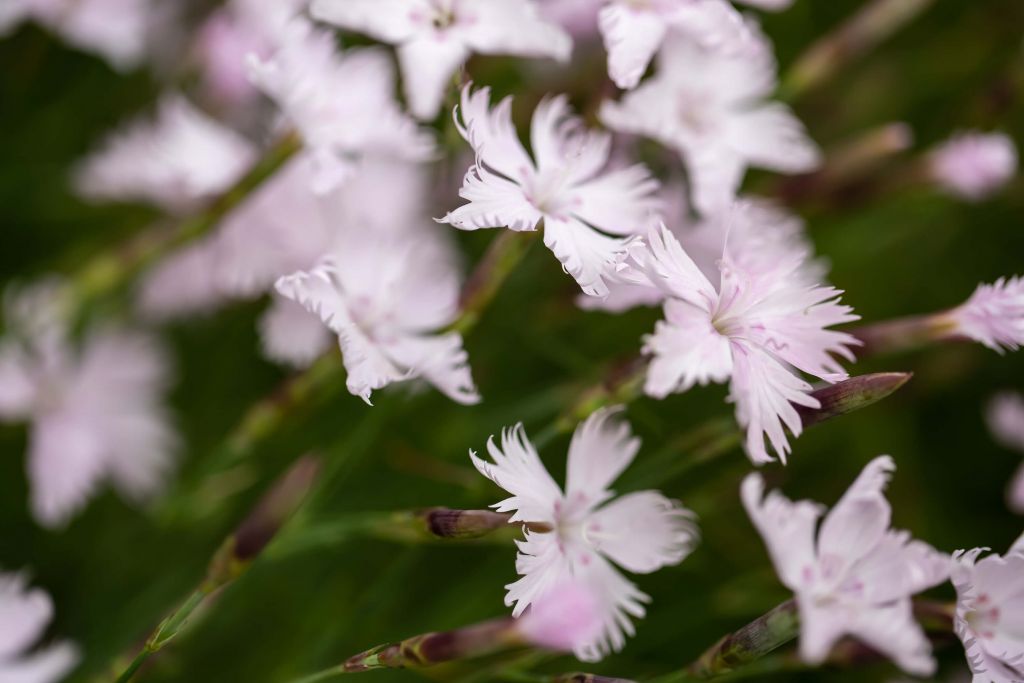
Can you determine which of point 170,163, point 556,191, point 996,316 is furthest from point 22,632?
point 996,316

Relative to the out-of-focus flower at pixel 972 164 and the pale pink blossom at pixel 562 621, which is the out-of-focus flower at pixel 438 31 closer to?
the pale pink blossom at pixel 562 621

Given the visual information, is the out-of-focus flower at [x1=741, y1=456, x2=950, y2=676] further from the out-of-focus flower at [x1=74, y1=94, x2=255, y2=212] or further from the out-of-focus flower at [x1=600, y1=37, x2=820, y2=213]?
the out-of-focus flower at [x1=74, y1=94, x2=255, y2=212]

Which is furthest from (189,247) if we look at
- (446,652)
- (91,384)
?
(446,652)

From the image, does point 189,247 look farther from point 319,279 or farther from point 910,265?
point 910,265

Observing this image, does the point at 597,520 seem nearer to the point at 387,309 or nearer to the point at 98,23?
the point at 387,309

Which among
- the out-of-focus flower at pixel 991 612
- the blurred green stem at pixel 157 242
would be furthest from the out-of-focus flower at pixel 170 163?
the out-of-focus flower at pixel 991 612

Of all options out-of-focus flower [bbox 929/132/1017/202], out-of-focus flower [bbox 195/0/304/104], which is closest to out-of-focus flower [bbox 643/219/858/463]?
out-of-focus flower [bbox 929/132/1017/202]
